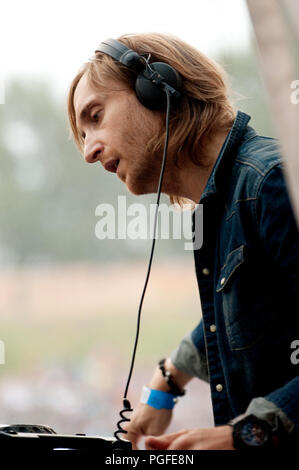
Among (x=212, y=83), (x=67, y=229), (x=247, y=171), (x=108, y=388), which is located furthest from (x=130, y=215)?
(x=67, y=229)

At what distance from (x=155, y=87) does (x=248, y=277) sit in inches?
15.6

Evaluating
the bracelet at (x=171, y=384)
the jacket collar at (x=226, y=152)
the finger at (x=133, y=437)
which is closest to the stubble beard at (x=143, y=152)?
the jacket collar at (x=226, y=152)

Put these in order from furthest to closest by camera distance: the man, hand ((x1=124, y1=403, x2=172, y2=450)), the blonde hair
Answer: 1. hand ((x1=124, y1=403, x2=172, y2=450))
2. the blonde hair
3. the man

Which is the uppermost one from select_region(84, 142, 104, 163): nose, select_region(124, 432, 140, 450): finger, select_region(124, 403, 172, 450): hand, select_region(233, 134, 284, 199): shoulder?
select_region(84, 142, 104, 163): nose

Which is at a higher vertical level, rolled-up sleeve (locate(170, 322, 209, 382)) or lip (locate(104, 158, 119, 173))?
lip (locate(104, 158, 119, 173))

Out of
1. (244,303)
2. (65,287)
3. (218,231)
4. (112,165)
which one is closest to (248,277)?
(244,303)

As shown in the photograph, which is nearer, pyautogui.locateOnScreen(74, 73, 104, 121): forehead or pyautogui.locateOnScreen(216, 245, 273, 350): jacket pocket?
pyautogui.locateOnScreen(216, 245, 273, 350): jacket pocket

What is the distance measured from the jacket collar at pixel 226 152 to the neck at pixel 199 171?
0.07 metres

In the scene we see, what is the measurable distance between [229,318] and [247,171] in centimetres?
23

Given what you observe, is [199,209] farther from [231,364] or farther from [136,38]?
[136,38]

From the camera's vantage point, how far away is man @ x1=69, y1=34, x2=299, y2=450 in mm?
765

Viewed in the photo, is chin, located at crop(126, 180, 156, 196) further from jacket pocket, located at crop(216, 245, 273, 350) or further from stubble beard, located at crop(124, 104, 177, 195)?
jacket pocket, located at crop(216, 245, 273, 350)

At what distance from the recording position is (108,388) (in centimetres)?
377

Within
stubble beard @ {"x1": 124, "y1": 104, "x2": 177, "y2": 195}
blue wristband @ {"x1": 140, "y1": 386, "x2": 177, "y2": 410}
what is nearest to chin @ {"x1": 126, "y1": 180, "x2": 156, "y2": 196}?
stubble beard @ {"x1": 124, "y1": 104, "x2": 177, "y2": 195}
